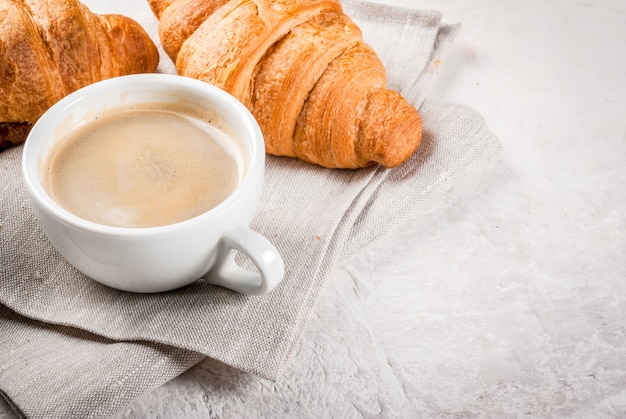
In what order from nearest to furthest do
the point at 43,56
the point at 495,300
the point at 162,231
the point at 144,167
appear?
the point at 162,231, the point at 144,167, the point at 495,300, the point at 43,56

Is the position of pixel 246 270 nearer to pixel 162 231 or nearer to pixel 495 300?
pixel 162 231

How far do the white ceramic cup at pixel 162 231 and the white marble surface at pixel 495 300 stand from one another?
15 centimetres

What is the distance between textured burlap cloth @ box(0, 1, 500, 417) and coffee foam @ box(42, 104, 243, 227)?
0.52 feet

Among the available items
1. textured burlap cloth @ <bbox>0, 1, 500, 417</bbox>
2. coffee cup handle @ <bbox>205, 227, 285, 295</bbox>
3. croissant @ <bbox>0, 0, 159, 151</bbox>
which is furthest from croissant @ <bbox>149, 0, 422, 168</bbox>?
coffee cup handle @ <bbox>205, 227, 285, 295</bbox>

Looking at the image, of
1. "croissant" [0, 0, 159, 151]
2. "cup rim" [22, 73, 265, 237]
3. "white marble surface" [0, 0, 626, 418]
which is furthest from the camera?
"croissant" [0, 0, 159, 151]

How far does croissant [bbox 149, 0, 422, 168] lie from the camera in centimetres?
127

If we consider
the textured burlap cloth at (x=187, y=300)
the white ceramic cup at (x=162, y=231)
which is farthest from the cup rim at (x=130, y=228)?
the textured burlap cloth at (x=187, y=300)

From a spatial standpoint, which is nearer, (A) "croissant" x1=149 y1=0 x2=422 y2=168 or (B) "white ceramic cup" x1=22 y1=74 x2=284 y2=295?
(B) "white ceramic cup" x1=22 y1=74 x2=284 y2=295

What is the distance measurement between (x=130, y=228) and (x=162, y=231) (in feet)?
0.20

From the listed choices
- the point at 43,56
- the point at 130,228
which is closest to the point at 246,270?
the point at 130,228

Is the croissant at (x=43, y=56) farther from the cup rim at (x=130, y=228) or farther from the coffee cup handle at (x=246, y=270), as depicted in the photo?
the coffee cup handle at (x=246, y=270)

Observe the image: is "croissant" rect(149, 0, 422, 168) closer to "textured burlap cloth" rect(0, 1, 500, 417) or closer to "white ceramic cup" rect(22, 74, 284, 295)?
"textured burlap cloth" rect(0, 1, 500, 417)

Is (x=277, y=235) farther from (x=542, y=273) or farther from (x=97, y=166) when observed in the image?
(x=542, y=273)

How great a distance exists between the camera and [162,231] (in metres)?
A: 0.90
